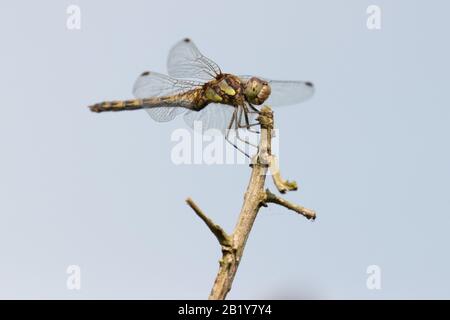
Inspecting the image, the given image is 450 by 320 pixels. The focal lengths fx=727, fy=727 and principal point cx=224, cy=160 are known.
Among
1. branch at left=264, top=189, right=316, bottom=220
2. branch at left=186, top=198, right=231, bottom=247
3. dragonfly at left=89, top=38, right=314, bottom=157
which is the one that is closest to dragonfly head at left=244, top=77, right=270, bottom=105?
dragonfly at left=89, top=38, right=314, bottom=157

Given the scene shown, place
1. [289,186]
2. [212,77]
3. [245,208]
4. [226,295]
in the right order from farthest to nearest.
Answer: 1. [212,77]
2. [289,186]
3. [245,208]
4. [226,295]

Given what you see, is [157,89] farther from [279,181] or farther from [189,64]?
[279,181]

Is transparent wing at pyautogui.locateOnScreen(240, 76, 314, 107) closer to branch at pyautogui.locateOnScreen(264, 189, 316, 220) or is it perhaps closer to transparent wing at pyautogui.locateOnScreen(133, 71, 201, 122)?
transparent wing at pyautogui.locateOnScreen(133, 71, 201, 122)

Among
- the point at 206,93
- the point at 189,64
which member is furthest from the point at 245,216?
the point at 189,64

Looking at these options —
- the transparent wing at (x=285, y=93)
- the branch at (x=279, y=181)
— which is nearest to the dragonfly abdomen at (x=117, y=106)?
the transparent wing at (x=285, y=93)

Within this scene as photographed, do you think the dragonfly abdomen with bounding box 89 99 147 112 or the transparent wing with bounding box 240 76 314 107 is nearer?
the transparent wing with bounding box 240 76 314 107

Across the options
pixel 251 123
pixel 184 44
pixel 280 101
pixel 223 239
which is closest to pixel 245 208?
pixel 223 239

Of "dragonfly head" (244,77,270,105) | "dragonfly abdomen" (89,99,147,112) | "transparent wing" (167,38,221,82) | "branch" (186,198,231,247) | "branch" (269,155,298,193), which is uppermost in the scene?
"transparent wing" (167,38,221,82)

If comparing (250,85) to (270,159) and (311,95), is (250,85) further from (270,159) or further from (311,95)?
(270,159)
